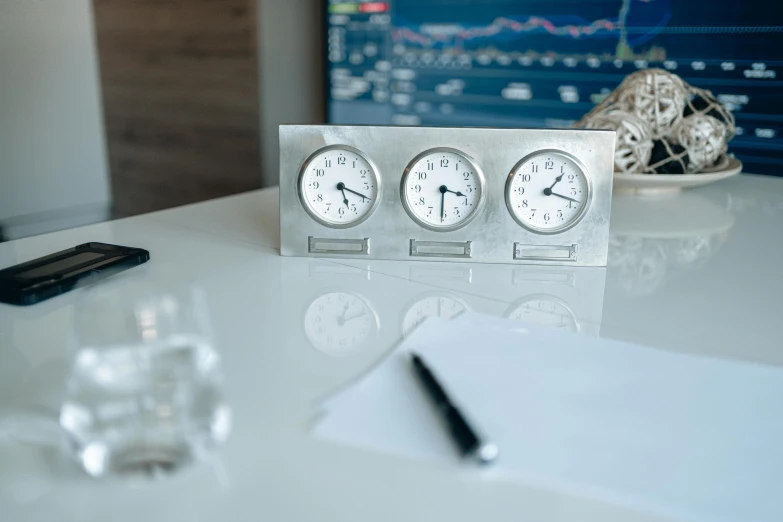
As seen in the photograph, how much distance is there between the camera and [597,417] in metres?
0.54

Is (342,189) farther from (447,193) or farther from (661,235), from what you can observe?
(661,235)

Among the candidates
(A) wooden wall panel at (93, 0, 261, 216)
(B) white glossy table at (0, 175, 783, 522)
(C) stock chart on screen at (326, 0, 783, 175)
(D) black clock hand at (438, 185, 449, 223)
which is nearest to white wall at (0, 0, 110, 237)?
(A) wooden wall panel at (93, 0, 261, 216)

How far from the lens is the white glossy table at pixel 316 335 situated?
43 centimetres

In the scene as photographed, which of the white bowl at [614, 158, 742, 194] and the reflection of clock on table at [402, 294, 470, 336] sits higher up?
the white bowl at [614, 158, 742, 194]

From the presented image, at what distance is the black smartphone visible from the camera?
2.45 ft

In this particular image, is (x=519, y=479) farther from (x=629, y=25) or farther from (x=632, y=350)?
(x=629, y=25)

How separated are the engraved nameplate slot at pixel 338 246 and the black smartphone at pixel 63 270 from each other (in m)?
0.21

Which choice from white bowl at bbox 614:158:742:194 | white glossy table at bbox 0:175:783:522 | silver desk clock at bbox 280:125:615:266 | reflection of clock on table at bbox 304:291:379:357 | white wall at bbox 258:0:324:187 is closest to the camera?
white glossy table at bbox 0:175:783:522

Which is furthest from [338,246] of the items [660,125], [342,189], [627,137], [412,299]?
[660,125]

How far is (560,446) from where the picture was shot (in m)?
0.49

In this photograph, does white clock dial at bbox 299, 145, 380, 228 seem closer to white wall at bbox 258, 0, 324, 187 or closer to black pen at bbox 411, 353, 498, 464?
black pen at bbox 411, 353, 498, 464

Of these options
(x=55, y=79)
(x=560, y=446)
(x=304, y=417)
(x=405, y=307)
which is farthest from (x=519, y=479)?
(x=55, y=79)

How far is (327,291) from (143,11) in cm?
292

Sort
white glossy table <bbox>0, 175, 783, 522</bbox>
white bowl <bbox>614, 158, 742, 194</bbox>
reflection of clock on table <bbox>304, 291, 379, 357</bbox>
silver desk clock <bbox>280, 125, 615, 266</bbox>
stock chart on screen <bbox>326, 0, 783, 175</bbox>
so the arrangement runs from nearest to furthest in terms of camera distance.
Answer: white glossy table <bbox>0, 175, 783, 522</bbox> < reflection of clock on table <bbox>304, 291, 379, 357</bbox> < silver desk clock <bbox>280, 125, 615, 266</bbox> < white bowl <bbox>614, 158, 742, 194</bbox> < stock chart on screen <bbox>326, 0, 783, 175</bbox>
